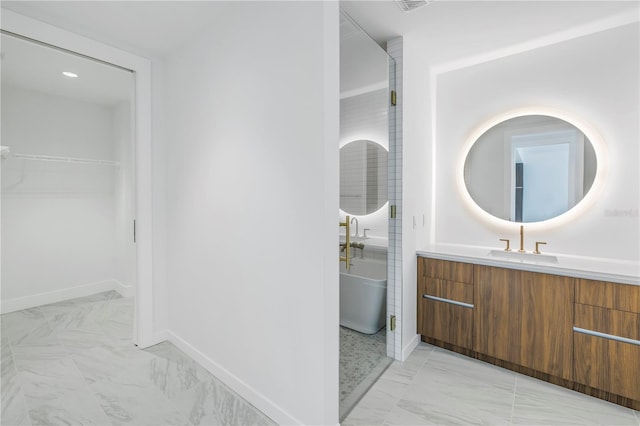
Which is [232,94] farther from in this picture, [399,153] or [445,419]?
[445,419]

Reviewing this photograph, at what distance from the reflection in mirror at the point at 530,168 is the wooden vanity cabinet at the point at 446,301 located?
78 centimetres

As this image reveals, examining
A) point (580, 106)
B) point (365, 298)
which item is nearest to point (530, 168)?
point (580, 106)

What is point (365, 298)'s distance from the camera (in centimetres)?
239

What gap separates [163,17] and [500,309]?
327 cm

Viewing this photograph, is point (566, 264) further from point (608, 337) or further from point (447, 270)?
point (447, 270)

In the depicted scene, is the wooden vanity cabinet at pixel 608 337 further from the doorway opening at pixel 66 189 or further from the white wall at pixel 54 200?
the white wall at pixel 54 200

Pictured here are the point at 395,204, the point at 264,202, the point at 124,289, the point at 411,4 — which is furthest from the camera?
the point at 124,289

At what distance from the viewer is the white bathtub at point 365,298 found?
220cm

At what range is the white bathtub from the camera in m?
2.20

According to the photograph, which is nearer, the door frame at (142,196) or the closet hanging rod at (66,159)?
the door frame at (142,196)

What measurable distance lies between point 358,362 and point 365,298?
482 millimetres

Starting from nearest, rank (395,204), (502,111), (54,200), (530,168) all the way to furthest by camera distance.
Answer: (395,204)
(530,168)
(502,111)
(54,200)

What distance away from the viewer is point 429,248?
2748 millimetres

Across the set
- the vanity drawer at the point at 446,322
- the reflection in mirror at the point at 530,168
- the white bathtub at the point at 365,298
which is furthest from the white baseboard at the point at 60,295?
the reflection in mirror at the point at 530,168
